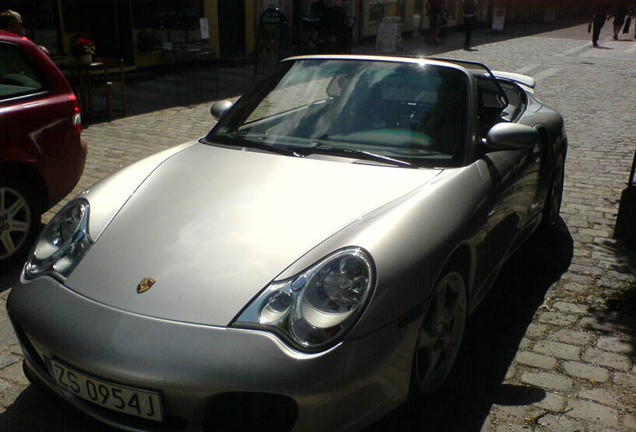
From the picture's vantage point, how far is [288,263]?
7.88ft

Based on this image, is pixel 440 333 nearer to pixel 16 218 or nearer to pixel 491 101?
pixel 491 101

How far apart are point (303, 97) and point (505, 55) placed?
18.8m

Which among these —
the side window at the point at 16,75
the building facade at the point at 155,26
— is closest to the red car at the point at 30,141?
the side window at the point at 16,75

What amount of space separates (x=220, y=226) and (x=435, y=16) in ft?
76.9

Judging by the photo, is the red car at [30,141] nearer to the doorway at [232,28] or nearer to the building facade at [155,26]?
the building facade at [155,26]

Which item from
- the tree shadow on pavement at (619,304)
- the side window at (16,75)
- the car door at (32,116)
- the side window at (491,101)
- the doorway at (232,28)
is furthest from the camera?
the doorway at (232,28)

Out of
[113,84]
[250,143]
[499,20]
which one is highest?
[250,143]

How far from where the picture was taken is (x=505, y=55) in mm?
21109

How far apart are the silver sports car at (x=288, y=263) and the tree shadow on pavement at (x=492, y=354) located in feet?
0.42

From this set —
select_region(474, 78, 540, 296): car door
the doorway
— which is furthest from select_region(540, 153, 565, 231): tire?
the doorway

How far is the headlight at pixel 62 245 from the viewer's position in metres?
2.65

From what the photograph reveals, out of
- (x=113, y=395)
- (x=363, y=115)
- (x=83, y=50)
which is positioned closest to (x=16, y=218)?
(x=363, y=115)

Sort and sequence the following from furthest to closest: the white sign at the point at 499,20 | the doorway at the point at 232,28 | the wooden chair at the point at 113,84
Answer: the white sign at the point at 499,20, the doorway at the point at 232,28, the wooden chair at the point at 113,84

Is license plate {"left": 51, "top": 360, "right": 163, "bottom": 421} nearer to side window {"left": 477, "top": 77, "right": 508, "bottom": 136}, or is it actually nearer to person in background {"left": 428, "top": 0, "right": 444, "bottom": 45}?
side window {"left": 477, "top": 77, "right": 508, "bottom": 136}
